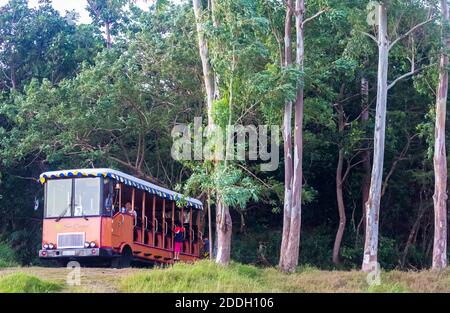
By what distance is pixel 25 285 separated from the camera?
1443cm

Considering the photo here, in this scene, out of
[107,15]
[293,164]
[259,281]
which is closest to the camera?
[259,281]

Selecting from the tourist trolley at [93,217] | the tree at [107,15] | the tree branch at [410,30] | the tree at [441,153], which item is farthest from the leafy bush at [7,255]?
the tree branch at [410,30]

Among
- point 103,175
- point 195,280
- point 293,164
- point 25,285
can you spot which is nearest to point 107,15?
point 103,175

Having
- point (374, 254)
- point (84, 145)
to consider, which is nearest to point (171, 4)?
point (84, 145)

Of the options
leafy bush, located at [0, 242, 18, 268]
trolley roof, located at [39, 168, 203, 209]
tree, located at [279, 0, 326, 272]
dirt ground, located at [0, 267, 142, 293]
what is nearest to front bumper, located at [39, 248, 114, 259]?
dirt ground, located at [0, 267, 142, 293]

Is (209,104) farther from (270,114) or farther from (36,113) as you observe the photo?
(36,113)

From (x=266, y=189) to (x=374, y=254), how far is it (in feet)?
10.3

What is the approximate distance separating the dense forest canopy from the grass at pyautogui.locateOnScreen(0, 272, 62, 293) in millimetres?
4638

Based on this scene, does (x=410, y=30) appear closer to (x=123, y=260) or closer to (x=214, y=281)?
(x=214, y=281)

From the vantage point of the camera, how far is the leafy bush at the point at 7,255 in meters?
24.3

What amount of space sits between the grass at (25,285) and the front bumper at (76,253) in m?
4.02

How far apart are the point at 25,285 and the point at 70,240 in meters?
5.19

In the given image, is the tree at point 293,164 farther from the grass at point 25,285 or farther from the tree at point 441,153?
the grass at point 25,285

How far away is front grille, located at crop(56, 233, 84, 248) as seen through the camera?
19438 millimetres
